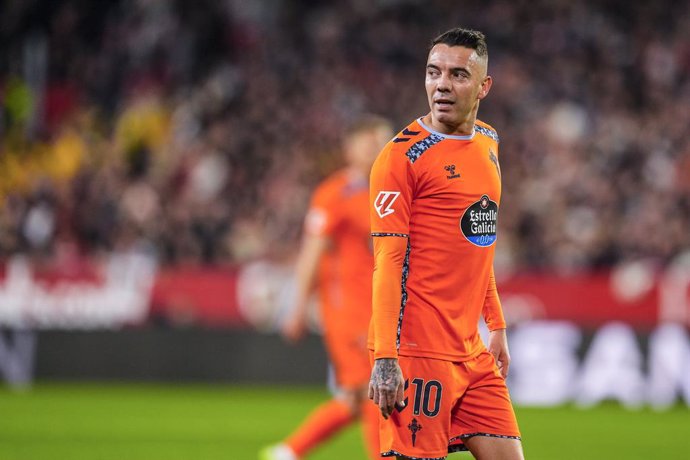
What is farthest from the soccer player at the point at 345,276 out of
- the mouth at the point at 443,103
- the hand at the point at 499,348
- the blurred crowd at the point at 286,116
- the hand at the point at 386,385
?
the blurred crowd at the point at 286,116

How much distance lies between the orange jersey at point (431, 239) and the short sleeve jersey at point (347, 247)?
296cm

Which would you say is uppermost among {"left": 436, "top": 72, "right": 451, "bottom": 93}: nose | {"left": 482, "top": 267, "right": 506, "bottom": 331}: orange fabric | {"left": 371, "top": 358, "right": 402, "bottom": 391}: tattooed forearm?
{"left": 436, "top": 72, "right": 451, "bottom": 93}: nose

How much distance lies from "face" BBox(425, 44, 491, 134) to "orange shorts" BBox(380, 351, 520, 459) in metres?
0.96

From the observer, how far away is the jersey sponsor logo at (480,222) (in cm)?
472

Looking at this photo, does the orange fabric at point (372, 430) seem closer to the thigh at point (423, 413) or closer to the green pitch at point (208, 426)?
the green pitch at point (208, 426)

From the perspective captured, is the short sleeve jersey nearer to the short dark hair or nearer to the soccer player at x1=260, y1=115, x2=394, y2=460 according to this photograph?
the soccer player at x1=260, y1=115, x2=394, y2=460

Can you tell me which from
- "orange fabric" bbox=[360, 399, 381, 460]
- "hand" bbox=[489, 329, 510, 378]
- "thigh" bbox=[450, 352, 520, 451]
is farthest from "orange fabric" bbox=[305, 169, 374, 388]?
"thigh" bbox=[450, 352, 520, 451]

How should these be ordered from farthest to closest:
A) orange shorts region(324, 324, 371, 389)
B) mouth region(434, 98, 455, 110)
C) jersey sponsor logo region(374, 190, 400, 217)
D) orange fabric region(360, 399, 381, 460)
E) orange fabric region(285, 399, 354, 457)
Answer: orange fabric region(285, 399, 354, 457) < orange shorts region(324, 324, 371, 389) < orange fabric region(360, 399, 381, 460) < mouth region(434, 98, 455, 110) < jersey sponsor logo region(374, 190, 400, 217)

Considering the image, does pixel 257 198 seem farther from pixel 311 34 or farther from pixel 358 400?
pixel 358 400

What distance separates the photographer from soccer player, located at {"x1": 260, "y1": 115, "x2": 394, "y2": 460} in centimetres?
771

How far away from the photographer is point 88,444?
9.89 metres

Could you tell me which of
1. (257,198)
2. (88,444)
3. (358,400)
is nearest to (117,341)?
(257,198)

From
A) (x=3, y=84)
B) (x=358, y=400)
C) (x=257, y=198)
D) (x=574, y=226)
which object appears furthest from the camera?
(x=3, y=84)

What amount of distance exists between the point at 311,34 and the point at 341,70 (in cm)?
133
